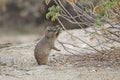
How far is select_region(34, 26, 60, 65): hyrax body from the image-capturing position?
21.4 ft

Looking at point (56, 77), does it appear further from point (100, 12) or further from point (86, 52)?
point (86, 52)

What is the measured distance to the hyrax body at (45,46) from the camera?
652 centimetres

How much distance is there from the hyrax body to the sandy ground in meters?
0.15

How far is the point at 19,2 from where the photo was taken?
2713mm

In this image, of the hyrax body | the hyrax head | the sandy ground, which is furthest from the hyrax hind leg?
the hyrax head

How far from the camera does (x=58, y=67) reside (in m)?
6.18

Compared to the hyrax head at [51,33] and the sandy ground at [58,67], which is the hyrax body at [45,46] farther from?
the sandy ground at [58,67]

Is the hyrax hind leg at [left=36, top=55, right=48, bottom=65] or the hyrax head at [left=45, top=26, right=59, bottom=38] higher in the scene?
the hyrax head at [left=45, top=26, right=59, bottom=38]

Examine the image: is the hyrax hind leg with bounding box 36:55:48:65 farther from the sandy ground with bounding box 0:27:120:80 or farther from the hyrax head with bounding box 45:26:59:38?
the hyrax head with bounding box 45:26:59:38

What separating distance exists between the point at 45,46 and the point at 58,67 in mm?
658

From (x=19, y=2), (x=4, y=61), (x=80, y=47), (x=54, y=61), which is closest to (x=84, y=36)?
(x=80, y=47)

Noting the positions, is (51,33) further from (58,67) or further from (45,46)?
(58,67)

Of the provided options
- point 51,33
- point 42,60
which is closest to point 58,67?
point 42,60

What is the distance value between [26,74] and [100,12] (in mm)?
1719
